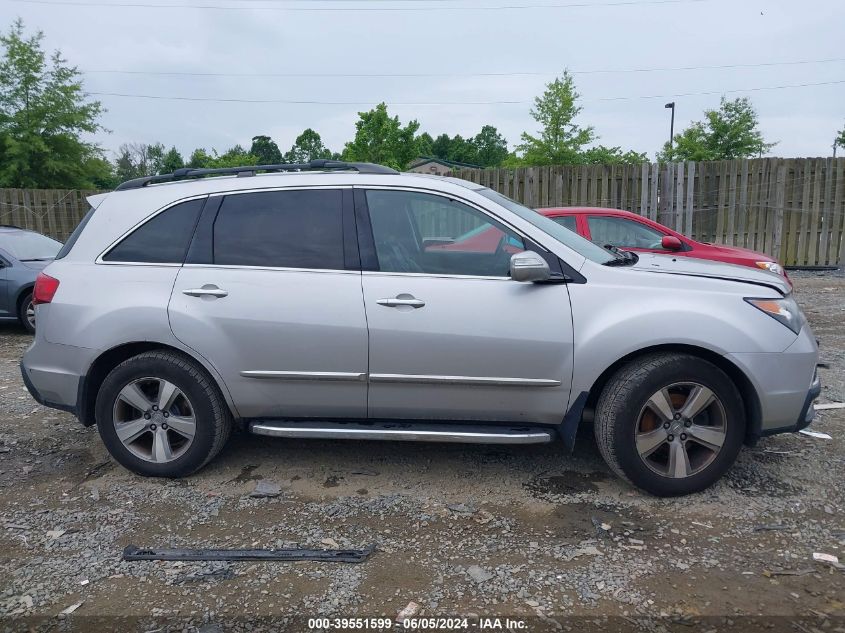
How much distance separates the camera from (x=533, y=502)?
3633 millimetres

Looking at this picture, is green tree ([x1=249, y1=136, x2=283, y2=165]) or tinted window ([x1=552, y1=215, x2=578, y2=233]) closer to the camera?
tinted window ([x1=552, y1=215, x2=578, y2=233])

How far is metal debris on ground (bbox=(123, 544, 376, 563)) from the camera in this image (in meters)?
3.10

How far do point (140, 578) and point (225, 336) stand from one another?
1363 mm

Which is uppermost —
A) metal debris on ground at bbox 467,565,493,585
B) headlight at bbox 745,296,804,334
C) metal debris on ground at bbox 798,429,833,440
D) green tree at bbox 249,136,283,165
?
green tree at bbox 249,136,283,165

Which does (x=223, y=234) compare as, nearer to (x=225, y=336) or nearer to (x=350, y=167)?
(x=225, y=336)

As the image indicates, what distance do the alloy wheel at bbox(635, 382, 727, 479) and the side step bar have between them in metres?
0.53

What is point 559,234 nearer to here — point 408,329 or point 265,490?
point 408,329

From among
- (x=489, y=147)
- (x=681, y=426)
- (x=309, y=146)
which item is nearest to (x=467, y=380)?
(x=681, y=426)

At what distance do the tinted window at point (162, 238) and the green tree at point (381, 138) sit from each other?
2662 cm


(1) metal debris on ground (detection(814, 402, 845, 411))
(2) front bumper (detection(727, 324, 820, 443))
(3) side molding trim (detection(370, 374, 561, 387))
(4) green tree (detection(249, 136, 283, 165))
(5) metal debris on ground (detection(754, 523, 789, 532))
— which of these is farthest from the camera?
(4) green tree (detection(249, 136, 283, 165))

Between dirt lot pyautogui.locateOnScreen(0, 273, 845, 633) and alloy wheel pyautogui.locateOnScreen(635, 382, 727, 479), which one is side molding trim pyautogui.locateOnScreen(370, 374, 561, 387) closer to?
alloy wheel pyautogui.locateOnScreen(635, 382, 727, 479)

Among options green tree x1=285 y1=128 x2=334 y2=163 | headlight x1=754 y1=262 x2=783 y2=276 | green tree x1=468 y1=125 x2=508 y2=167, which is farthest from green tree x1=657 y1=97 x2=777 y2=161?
green tree x1=468 y1=125 x2=508 y2=167

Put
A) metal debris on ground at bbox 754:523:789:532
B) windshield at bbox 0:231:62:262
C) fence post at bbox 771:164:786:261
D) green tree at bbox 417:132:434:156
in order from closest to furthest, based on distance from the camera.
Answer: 1. metal debris on ground at bbox 754:523:789:532
2. windshield at bbox 0:231:62:262
3. fence post at bbox 771:164:786:261
4. green tree at bbox 417:132:434:156

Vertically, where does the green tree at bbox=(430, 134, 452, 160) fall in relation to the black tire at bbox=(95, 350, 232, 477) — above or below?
above
